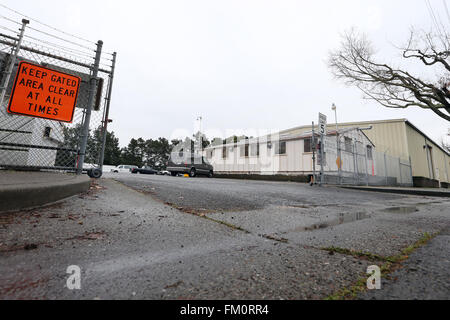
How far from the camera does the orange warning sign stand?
2.97m

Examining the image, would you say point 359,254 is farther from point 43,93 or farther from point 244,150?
point 244,150

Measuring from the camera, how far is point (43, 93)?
316 centimetres

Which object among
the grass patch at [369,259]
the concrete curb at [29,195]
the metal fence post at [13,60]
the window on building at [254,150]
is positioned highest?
the window on building at [254,150]

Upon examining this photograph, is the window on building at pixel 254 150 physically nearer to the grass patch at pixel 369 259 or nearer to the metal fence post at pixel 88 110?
the metal fence post at pixel 88 110

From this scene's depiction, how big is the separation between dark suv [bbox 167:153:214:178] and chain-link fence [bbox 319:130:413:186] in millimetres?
9276

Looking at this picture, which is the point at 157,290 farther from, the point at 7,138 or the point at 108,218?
the point at 7,138

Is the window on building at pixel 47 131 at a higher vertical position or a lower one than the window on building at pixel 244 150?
lower

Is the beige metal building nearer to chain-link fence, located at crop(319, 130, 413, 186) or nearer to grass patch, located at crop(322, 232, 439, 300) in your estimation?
chain-link fence, located at crop(319, 130, 413, 186)

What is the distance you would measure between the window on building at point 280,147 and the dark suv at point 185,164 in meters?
6.53

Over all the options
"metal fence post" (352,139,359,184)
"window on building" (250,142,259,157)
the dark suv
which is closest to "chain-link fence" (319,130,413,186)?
"metal fence post" (352,139,359,184)

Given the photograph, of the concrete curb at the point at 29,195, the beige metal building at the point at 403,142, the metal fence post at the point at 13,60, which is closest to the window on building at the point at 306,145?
the beige metal building at the point at 403,142

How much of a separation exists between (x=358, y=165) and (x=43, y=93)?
45.8 ft

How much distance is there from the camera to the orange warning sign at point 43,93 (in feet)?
9.75

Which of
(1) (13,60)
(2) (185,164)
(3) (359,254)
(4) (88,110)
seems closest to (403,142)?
(2) (185,164)
